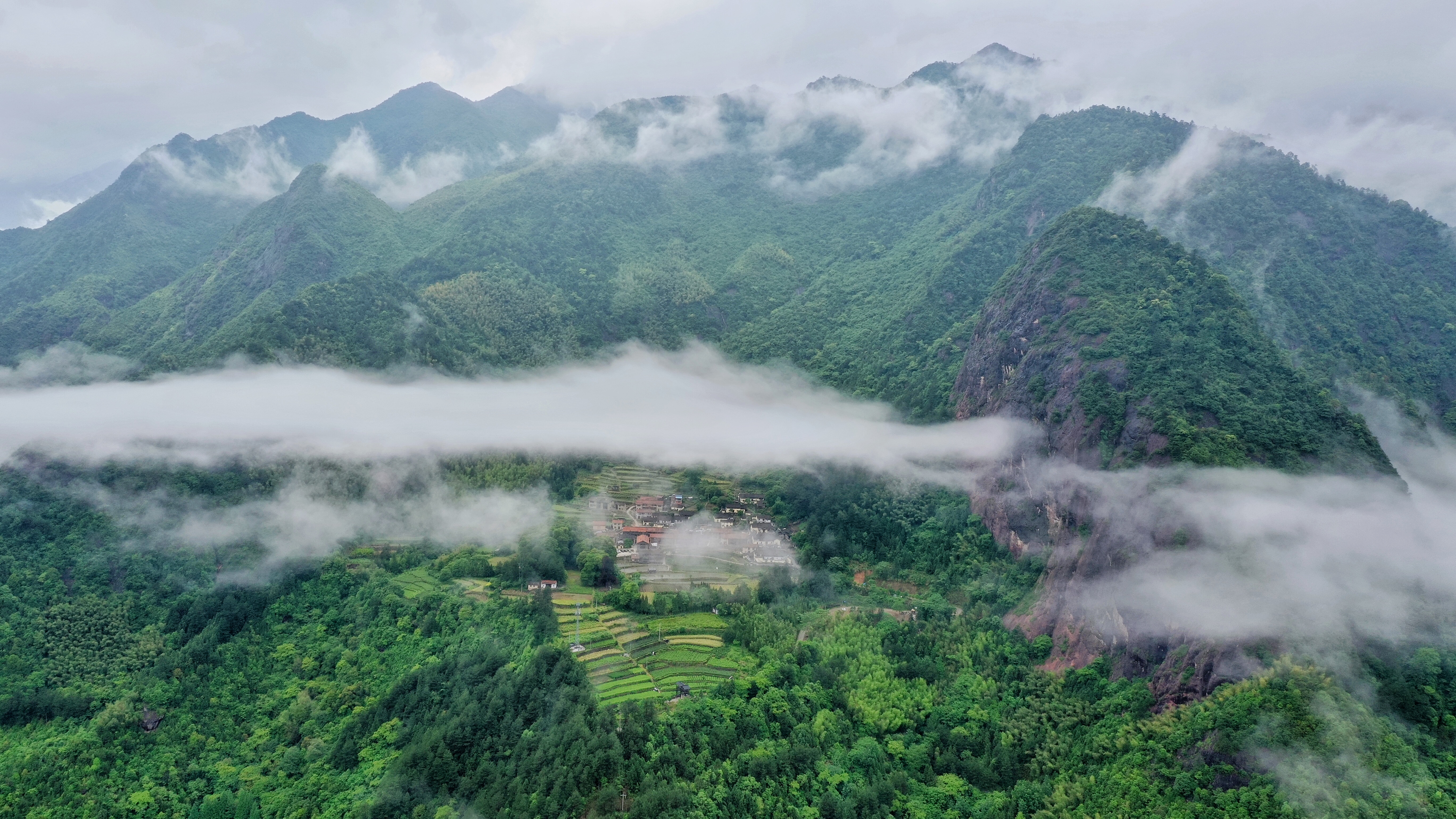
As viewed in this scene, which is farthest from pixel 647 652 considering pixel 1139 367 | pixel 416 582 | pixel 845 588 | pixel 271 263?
pixel 271 263

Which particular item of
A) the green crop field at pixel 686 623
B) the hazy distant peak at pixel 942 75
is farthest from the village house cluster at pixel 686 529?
the hazy distant peak at pixel 942 75

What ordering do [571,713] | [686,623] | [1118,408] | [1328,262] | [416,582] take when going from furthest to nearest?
1. [1328,262]
2. [416,582]
3. [686,623]
4. [1118,408]
5. [571,713]

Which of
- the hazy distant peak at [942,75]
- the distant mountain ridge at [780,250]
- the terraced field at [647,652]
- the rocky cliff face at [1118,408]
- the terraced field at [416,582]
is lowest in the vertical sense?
the terraced field at [647,652]

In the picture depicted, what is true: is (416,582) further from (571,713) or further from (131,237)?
(131,237)

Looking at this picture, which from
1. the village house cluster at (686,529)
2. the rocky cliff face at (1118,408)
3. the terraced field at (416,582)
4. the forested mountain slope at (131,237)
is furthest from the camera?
the forested mountain slope at (131,237)

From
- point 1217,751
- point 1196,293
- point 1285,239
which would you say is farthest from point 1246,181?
point 1217,751

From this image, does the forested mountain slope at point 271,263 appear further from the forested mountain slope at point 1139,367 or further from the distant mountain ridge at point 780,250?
the forested mountain slope at point 1139,367

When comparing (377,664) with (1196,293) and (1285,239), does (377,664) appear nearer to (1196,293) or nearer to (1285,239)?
(1196,293)

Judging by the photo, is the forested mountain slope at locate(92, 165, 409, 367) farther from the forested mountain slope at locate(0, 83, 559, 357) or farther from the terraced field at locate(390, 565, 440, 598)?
the terraced field at locate(390, 565, 440, 598)
